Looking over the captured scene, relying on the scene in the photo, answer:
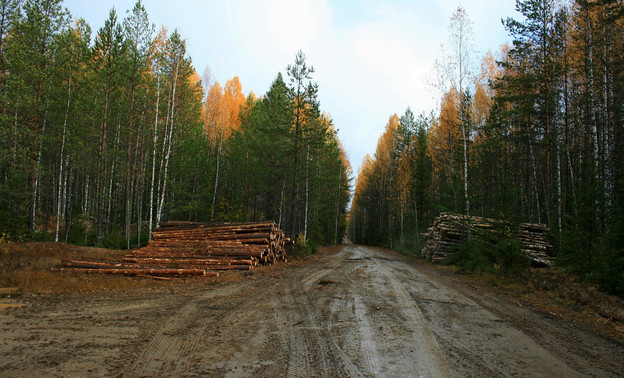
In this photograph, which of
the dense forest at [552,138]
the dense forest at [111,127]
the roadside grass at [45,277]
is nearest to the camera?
the roadside grass at [45,277]

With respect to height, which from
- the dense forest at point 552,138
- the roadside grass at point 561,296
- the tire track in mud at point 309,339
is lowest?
the roadside grass at point 561,296

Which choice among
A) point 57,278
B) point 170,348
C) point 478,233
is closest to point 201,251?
point 57,278

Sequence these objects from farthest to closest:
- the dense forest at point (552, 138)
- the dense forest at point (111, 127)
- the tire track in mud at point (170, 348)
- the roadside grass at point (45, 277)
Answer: the dense forest at point (111, 127)
the dense forest at point (552, 138)
the roadside grass at point (45, 277)
the tire track in mud at point (170, 348)

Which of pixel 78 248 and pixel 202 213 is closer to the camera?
pixel 78 248

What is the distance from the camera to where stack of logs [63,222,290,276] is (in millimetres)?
9883

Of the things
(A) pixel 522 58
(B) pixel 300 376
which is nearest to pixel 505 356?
(B) pixel 300 376

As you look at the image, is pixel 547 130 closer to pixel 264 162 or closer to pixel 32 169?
pixel 264 162

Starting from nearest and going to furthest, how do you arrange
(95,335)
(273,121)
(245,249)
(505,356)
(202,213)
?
(505,356), (95,335), (245,249), (273,121), (202,213)

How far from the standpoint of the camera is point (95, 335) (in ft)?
14.5

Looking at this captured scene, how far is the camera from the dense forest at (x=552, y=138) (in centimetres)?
947

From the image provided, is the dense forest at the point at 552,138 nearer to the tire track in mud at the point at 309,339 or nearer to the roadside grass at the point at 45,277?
the tire track in mud at the point at 309,339

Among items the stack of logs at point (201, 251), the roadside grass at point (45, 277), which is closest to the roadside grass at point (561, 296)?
the stack of logs at point (201, 251)

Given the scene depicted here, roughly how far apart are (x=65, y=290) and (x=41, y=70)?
43.9 ft

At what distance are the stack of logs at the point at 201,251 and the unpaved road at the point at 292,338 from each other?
10.6ft
